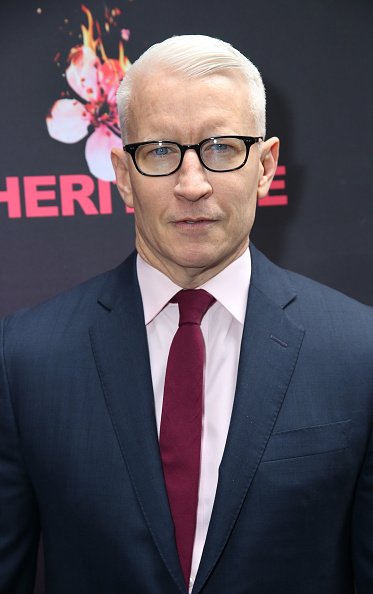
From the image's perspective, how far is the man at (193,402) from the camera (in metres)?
1.46

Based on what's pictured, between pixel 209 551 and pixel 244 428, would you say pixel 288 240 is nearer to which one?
pixel 244 428

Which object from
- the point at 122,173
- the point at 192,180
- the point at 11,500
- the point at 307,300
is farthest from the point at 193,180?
the point at 11,500

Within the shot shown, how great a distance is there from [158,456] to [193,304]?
0.31 meters

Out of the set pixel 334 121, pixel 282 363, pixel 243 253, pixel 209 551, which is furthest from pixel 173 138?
pixel 334 121

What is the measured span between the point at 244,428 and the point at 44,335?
47cm

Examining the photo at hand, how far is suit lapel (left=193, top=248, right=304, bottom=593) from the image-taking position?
1.43 metres

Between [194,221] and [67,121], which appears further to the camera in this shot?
[67,121]

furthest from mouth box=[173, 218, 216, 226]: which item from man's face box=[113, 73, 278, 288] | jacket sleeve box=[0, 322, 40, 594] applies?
jacket sleeve box=[0, 322, 40, 594]

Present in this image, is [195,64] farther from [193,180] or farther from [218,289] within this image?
[218,289]

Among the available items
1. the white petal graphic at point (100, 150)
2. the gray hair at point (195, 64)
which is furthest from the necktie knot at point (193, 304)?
the white petal graphic at point (100, 150)

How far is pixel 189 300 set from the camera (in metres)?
1.57

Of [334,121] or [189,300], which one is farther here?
[334,121]

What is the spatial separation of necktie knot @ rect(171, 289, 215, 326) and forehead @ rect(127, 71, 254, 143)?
31cm

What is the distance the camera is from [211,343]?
1566 millimetres
